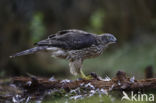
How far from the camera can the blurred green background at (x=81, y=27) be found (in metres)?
10.5

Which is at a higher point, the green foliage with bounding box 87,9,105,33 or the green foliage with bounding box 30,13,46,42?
the green foliage with bounding box 87,9,105,33

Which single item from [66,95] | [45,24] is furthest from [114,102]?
[45,24]

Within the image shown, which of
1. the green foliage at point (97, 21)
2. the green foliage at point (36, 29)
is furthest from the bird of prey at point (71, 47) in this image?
the green foliage at point (97, 21)

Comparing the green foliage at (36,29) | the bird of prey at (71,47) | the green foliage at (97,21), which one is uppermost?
the green foliage at (97,21)

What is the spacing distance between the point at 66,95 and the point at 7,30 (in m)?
5.54

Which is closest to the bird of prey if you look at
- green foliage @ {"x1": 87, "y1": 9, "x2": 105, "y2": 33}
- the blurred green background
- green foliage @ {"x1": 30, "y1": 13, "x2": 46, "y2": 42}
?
the blurred green background

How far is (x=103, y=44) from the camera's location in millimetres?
6848

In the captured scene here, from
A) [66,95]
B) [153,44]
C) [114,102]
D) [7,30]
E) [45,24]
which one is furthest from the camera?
[45,24]

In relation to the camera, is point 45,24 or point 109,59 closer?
point 109,59

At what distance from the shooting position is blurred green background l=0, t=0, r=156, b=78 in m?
10.5

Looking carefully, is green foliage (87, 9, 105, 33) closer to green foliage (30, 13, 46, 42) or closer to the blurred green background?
the blurred green background

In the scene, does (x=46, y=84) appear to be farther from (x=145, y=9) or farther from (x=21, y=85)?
(x=145, y=9)

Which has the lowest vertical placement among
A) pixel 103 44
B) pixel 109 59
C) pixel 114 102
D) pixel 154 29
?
pixel 114 102

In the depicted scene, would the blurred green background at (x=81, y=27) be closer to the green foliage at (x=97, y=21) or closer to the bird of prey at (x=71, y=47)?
the green foliage at (x=97, y=21)
